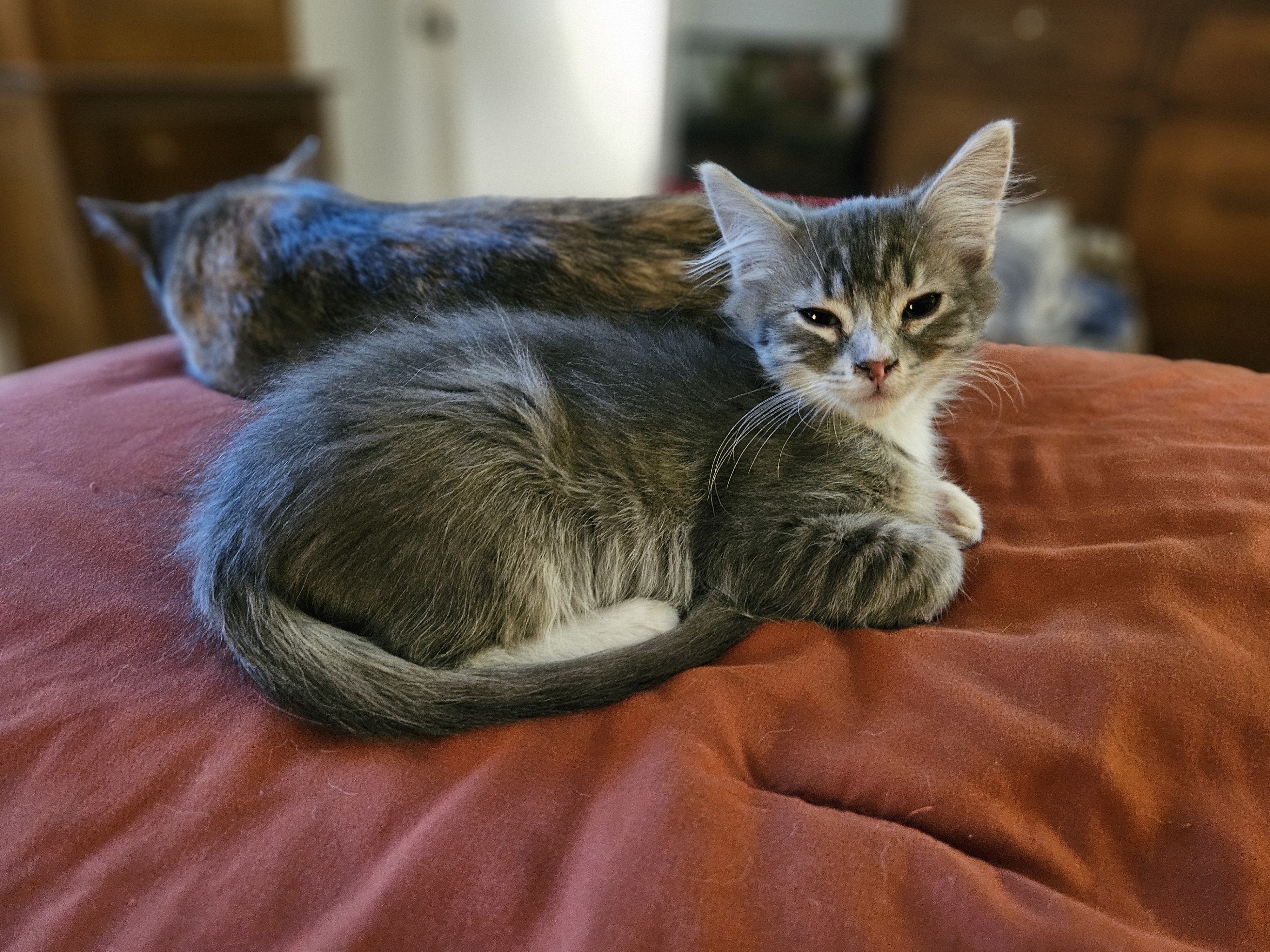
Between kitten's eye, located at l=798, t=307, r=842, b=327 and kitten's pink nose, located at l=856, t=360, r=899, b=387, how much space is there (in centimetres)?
10

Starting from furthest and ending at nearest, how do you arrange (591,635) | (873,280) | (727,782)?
(873,280)
(591,635)
(727,782)

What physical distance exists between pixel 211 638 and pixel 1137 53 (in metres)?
3.83

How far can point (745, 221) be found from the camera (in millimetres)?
1256

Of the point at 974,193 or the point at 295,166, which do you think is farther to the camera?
the point at 295,166

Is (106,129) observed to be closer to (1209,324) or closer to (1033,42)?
(1033,42)

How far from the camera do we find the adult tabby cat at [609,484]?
96cm

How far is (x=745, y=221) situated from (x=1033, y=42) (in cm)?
291

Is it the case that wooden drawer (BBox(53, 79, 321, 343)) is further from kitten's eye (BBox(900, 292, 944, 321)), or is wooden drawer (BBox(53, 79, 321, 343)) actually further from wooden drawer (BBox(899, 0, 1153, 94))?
kitten's eye (BBox(900, 292, 944, 321))

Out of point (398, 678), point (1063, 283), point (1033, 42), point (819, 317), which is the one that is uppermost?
point (1033, 42)

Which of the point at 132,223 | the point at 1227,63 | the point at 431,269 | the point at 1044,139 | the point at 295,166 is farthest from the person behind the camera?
the point at 1044,139

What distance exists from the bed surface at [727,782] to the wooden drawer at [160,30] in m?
2.49

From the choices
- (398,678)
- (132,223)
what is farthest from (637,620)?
(132,223)

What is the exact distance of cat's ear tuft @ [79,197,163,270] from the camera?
1.76 meters

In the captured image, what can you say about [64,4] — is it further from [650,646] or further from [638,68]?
[650,646]
